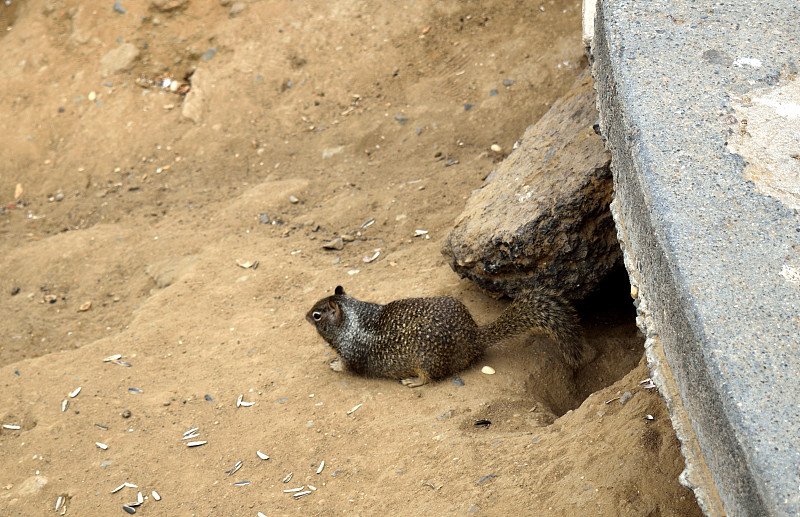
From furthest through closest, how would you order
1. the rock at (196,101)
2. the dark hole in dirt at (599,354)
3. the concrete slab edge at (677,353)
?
the rock at (196,101), the dark hole in dirt at (599,354), the concrete slab edge at (677,353)

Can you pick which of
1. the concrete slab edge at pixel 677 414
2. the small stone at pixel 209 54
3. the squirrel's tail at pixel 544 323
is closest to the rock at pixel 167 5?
the small stone at pixel 209 54

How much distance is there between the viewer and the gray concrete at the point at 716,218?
179cm

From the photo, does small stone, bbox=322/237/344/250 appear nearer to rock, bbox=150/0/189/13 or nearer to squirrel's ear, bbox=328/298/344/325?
squirrel's ear, bbox=328/298/344/325

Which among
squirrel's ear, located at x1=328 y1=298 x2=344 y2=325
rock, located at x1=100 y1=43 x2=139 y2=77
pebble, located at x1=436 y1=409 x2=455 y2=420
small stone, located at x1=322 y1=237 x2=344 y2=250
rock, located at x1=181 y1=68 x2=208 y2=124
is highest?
rock, located at x1=100 y1=43 x2=139 y2=77

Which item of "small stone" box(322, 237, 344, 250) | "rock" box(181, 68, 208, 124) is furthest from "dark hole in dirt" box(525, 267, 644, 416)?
"rock" box(181, 68, 208, 124)

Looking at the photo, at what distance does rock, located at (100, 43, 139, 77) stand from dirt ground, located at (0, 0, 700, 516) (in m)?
0.10

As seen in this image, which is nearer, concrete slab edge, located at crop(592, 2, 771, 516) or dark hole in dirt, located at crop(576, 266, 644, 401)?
concrete slab edge, located at crop(592, 2, 771, 516)

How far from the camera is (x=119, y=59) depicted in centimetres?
833

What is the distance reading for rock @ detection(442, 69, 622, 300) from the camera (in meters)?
3.72

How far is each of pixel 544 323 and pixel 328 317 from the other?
4.44 ft

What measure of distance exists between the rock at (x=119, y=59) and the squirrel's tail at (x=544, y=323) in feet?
20.6

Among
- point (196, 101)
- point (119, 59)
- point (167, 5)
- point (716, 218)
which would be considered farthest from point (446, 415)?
point (167, 5)

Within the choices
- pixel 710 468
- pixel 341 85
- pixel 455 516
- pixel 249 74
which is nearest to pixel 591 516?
pixel 455 516

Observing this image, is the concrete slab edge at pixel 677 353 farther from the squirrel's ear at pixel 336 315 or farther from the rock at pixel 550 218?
the squirrel's ear at pixel 336 315
